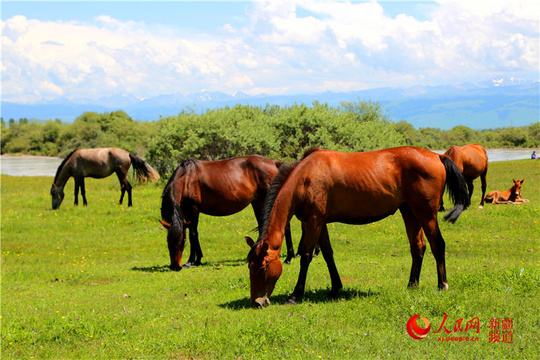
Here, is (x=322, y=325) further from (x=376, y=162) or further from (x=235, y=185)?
(x=235, y=185)

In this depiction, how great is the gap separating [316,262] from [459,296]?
4.87 m

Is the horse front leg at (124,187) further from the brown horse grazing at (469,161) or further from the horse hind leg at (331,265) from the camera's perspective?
the horse hind leg at (331,265)

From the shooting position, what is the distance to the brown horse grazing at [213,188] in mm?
12328

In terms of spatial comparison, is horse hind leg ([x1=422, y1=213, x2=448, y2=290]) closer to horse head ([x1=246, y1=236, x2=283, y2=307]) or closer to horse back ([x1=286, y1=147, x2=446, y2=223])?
horse back ([x1=286, y1=147, x2=446, y2=223])

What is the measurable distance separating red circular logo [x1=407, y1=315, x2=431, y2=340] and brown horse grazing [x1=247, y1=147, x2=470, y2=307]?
1548 mm

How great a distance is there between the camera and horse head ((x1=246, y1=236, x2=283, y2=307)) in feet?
23.7

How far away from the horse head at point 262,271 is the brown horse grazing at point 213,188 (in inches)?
184

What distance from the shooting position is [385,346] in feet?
18.1

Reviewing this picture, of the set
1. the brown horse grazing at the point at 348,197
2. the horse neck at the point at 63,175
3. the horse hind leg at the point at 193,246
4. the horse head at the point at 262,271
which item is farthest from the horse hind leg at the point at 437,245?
the horse neck at the point at 63,175

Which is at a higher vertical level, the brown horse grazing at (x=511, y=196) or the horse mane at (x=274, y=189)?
the horse mane at (x=274, y=189)

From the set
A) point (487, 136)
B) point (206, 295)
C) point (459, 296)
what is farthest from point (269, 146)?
point (487, 136)

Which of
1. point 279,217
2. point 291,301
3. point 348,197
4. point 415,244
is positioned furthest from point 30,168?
point 415,244

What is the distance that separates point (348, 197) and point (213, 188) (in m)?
5.88

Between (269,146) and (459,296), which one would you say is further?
(269,146)
